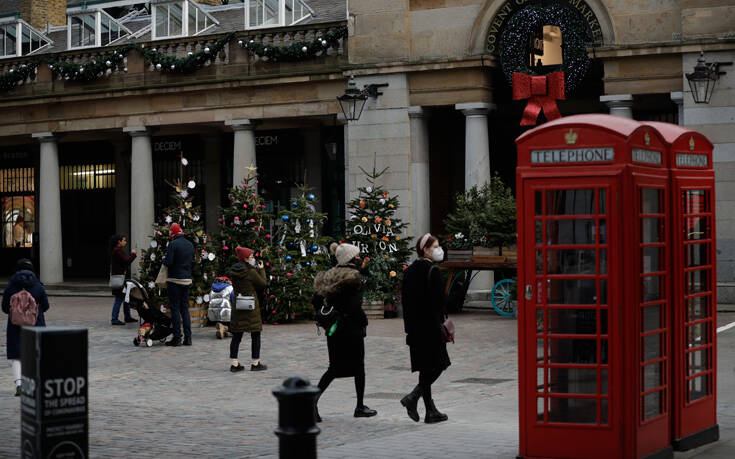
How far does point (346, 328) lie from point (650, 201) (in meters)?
3.76

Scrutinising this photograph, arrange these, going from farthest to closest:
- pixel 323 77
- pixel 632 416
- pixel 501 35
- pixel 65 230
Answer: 1. pixel 65 230
2. pixel 323 77
3. pixel 501 35
4. pixel 632 416

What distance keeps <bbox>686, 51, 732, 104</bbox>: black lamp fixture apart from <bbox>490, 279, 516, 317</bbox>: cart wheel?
5373 mm

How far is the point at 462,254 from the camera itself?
2338 cm

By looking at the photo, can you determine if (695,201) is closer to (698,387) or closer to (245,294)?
(698,387)

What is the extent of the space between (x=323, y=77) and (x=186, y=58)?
4.09 m

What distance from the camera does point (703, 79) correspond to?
23.7m

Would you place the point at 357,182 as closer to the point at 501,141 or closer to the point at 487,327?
the point at 501,141

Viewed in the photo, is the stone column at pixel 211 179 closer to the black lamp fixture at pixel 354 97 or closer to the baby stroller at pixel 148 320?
the black lamp fixture at pixel 354 97

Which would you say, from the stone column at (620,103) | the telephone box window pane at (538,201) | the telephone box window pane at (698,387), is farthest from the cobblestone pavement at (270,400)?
the stone column at (620,103)

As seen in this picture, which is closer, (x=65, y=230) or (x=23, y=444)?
(x=23, y=444)

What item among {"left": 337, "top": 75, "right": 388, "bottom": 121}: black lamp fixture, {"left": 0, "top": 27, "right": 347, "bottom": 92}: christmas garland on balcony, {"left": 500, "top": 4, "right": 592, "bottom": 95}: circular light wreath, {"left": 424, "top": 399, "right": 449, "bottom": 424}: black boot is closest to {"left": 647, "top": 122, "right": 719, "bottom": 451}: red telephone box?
{"left": 424, "top": 399, "right": 449, "bottom": 424}: black boot

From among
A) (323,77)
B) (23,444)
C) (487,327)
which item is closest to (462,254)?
(487,327)

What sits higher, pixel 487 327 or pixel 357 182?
pixel 357 182

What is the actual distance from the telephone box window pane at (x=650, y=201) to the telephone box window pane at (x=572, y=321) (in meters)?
0.84
